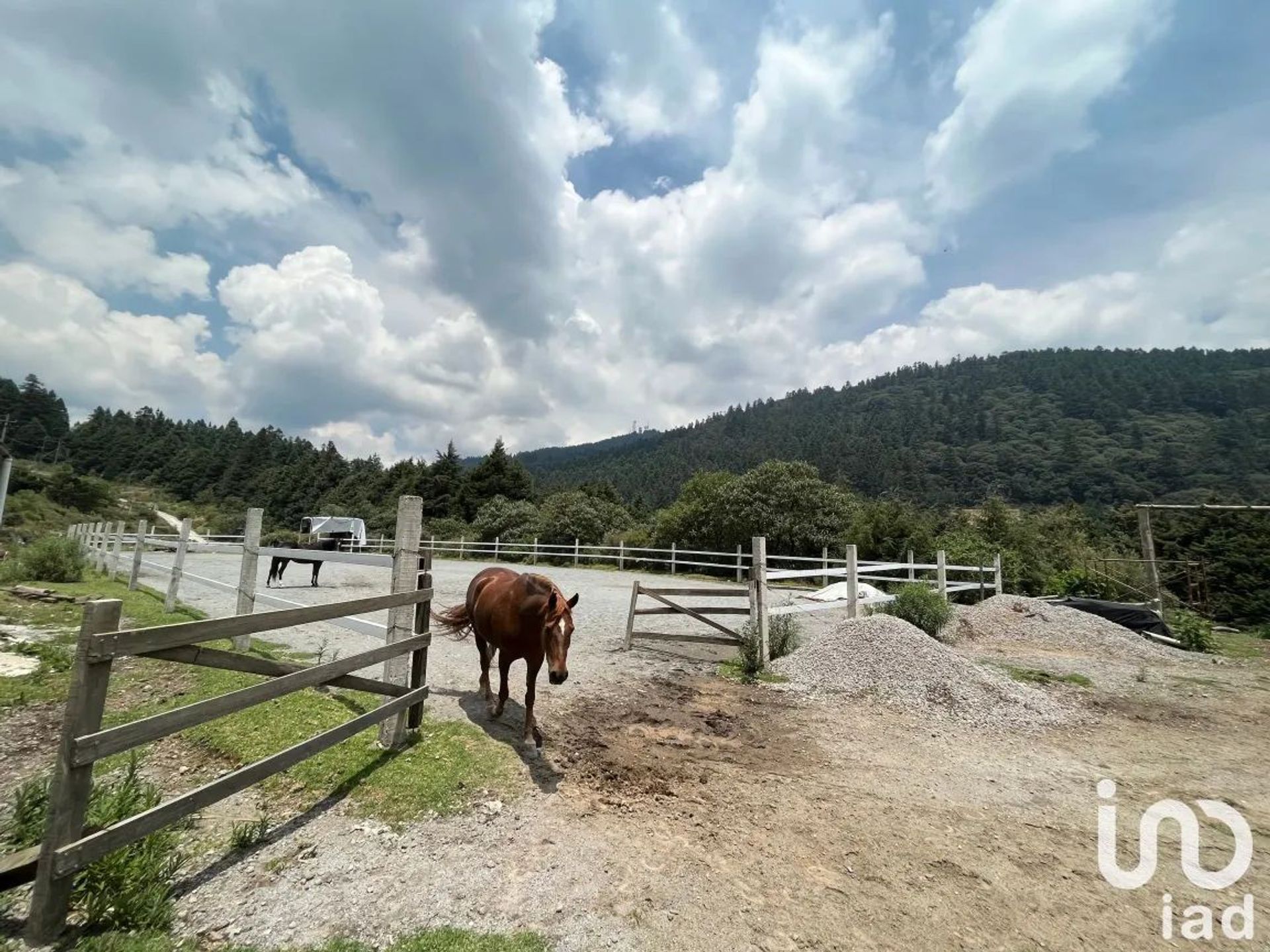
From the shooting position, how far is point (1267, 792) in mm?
4301

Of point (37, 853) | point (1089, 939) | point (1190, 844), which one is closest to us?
point (37, 853)

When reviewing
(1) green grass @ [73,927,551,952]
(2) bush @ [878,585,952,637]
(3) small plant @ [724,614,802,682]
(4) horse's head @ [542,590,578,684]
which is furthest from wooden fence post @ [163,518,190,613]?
(2) bush @ [878,585,952,637]

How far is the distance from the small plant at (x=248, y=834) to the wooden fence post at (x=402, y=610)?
1191mm

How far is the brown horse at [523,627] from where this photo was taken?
4.33 meters

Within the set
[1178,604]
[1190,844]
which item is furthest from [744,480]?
[1190,844]

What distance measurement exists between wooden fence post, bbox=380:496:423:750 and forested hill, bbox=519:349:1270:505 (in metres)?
77.2

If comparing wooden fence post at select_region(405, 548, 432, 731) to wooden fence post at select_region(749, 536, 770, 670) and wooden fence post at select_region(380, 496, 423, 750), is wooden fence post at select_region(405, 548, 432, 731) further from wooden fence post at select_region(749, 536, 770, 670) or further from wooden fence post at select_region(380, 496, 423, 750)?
wooden fence post at select_region(749, 536, 770, 670)

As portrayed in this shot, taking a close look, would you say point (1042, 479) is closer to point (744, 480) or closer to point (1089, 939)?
point (744, 480)

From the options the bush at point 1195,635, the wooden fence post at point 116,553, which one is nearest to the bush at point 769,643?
the bush at point 1195,635

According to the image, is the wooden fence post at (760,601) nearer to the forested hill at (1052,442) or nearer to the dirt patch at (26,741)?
the dirt patch at (26,741)

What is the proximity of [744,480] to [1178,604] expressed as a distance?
1889 centimetres

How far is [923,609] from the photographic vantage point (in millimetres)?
9789

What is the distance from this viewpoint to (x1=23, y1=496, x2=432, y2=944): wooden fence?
2.14 metres

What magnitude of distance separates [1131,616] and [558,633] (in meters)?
13.7
